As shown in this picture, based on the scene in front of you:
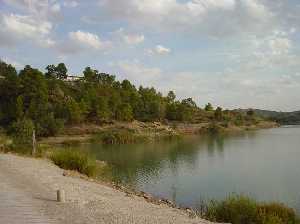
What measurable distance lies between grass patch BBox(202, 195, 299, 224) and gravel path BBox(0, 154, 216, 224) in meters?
1.83

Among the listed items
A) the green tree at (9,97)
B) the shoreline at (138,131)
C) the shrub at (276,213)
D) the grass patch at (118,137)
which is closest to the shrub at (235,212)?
the shrub at (276,213)

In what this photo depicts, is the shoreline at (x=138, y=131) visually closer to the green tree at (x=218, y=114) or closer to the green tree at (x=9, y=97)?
the green tree at (x=9, y=97)

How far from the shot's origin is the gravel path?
44.5 ft

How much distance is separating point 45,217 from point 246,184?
21.6m

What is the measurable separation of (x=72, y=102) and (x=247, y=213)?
290 feet

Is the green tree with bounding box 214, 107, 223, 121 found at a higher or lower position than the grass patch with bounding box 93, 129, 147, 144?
higher

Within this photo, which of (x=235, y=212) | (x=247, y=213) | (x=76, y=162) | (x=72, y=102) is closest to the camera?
(x=247, y=213)

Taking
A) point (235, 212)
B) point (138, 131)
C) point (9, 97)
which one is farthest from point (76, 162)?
point (9, 97)

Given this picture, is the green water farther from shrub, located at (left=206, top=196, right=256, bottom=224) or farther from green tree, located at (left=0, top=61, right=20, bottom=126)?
green tree, located at (left=0, top=61, right=20, bottom=126)

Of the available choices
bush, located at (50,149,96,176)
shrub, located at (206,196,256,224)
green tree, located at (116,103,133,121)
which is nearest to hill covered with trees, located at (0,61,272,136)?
green tree, located at (116,103,133,121)

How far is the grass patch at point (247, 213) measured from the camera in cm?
1709

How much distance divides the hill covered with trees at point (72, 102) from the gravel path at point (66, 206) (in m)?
59.0

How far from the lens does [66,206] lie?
15242 millimetres

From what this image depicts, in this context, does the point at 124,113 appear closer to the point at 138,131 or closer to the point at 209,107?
the point at 138,131
